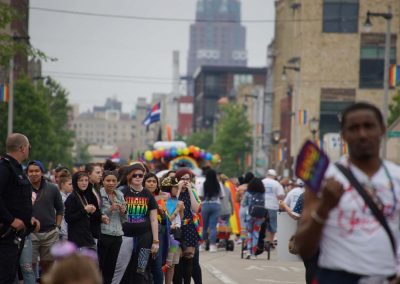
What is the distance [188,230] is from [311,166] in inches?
408

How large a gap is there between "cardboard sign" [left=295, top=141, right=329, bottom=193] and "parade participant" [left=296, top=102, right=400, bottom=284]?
8.0 inches

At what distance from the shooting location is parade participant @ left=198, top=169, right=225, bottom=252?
26359 mm

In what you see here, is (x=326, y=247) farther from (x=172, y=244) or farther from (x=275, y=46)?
(x=275, y=46)

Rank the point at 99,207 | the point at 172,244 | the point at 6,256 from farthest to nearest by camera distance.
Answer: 1. the point at 172,244
2. the point at 99,207
3. the point at 6,256

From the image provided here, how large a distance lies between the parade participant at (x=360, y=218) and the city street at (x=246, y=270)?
1253 cm

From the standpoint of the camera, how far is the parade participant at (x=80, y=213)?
1452cm

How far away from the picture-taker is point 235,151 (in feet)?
342

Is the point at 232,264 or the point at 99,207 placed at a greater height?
the point at 99,207

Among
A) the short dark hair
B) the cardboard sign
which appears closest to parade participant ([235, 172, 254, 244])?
the short dark hair

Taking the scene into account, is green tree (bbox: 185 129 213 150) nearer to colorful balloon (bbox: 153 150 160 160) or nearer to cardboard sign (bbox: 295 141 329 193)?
colorful balloon (bbox: 153 150 160 160)

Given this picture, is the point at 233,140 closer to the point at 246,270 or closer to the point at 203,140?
the point at 203,140

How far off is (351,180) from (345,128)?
29cm

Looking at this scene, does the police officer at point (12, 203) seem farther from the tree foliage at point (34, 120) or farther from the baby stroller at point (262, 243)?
the tree foliage at point (34, 120)

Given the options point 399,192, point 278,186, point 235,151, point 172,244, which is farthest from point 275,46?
point 399,192
